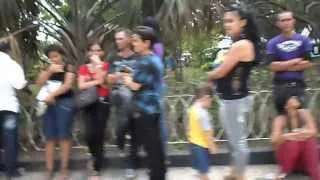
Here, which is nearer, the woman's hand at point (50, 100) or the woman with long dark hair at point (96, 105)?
the woman with long dark hair at point (96, 105)

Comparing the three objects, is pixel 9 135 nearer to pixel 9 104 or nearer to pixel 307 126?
pixel 9 104

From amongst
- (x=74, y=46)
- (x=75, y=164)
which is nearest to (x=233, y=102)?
(x=75, y=164)

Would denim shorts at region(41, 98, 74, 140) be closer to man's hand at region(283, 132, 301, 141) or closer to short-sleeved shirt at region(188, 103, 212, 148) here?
short-sleeved shirt at region(188, 103, 212, 148)

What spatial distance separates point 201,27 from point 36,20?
243cm

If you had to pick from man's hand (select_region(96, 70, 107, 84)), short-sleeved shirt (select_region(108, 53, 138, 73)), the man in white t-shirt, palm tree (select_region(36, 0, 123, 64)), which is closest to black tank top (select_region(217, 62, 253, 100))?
short-sleeved shirt (select_region(108, 53, 138, 73))

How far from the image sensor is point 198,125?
5.39 metres

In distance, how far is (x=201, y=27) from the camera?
302 inches

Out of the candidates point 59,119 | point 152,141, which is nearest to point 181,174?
point 152,141

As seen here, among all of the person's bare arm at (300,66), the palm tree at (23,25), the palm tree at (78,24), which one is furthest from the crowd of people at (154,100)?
the palm tree at (78,24)

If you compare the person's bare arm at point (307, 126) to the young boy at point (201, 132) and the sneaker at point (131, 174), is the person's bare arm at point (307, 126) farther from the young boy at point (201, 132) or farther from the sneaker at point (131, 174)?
the sneaker at point (131, 174)

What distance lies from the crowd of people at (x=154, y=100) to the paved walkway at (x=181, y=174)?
7.2 inches

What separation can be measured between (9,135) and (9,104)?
13.1 inches

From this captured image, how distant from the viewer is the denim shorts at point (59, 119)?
5914 mm

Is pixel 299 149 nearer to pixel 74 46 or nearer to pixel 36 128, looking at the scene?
pixel 36 128
